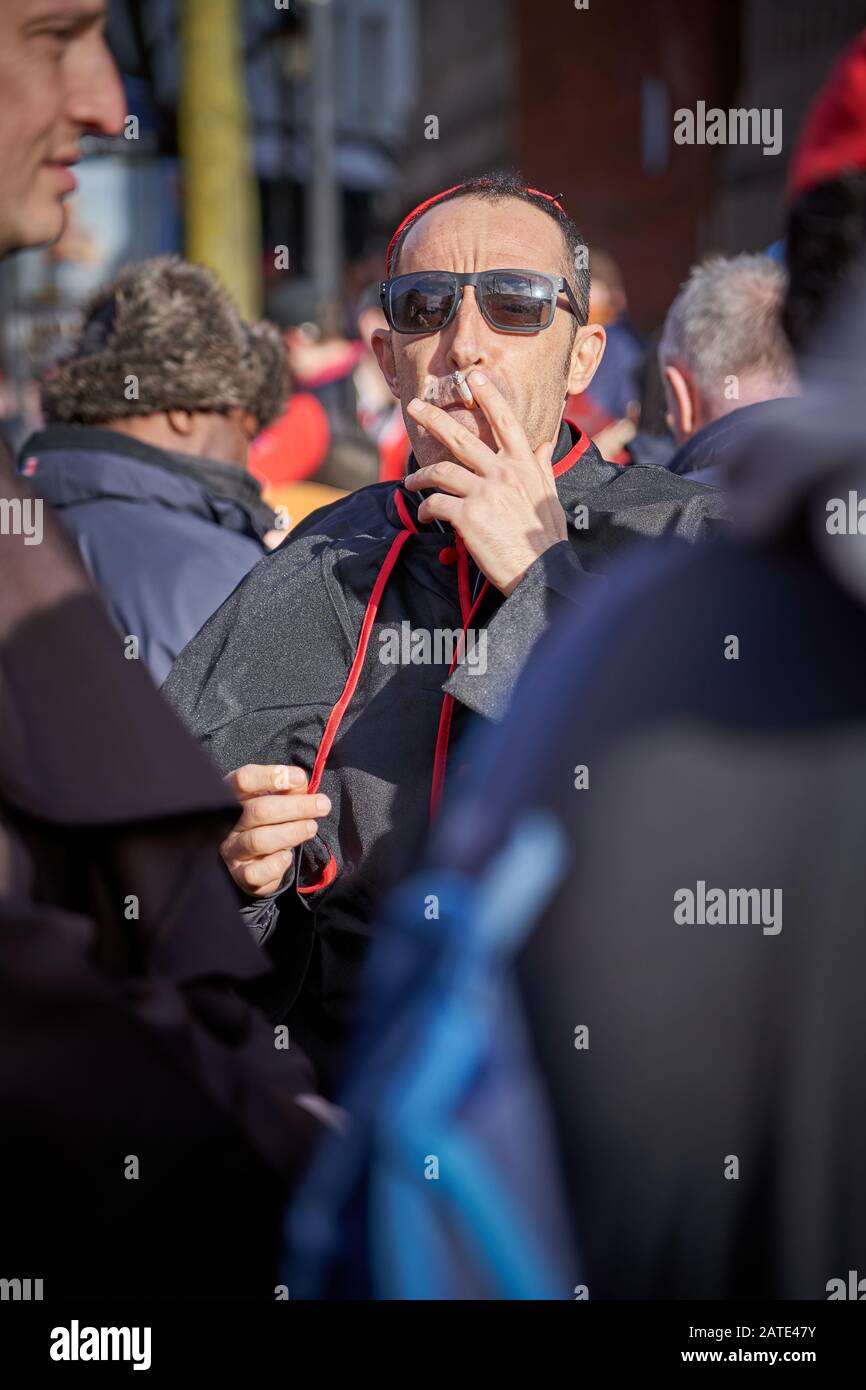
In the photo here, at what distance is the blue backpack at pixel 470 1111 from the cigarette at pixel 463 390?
1580 millimetres

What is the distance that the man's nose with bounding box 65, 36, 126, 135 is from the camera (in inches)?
57.6

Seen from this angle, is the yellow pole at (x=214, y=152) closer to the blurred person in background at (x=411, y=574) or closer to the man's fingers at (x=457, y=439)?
the blurred person in background at (x=411, y=574)

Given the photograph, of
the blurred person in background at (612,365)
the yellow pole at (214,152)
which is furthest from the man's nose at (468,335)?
the yellow pole at (214,152)

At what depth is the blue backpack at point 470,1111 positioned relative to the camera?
0.95m

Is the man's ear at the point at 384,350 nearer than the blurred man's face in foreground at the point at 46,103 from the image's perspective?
No

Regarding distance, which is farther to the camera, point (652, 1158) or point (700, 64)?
point (700, 64)

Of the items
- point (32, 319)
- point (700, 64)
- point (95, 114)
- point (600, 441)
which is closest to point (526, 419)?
point (95, 114)

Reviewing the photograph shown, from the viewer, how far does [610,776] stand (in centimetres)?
94

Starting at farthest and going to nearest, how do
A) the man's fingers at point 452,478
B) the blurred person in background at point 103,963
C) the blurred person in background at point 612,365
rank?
the blurred person in background at point 612,365 → the man's fingers at point 452,478 → the blurred person in background at point 103,963

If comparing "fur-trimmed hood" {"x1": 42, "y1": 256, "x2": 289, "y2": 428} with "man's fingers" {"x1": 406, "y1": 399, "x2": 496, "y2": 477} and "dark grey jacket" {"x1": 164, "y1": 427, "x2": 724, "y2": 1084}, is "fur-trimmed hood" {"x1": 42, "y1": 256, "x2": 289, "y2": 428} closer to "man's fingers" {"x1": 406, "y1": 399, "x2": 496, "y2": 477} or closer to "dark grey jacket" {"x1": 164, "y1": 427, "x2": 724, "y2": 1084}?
"dark grey jacket" {"x1": 164, "y1": 427, "x2": 724, "y2": 1084}

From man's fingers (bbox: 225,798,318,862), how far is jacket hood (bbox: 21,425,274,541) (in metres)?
1.57

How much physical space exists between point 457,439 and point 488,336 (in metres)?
0.38
